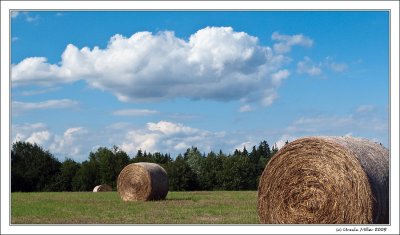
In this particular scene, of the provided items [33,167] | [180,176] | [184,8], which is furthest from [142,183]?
[33,167]

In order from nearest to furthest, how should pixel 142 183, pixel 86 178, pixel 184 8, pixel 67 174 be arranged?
pixel 184 8
pixel 142 183
pixel 67 174
pixel 86 178

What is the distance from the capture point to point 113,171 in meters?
56.9

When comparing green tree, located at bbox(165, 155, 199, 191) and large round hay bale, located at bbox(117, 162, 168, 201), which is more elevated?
large round hay bale, located at bbox(117, 162, 168, 201)

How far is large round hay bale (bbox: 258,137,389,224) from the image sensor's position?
10.1 m

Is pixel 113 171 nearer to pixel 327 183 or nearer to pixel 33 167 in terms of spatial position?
pixel 33 167

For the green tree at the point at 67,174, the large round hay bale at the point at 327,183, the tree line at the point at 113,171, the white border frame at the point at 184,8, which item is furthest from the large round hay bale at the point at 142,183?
the green tree at the point at 67,174

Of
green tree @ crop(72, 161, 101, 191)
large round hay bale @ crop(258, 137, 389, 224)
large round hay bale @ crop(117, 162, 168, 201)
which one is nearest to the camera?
large round hay bale @ crop(258, 137, 389, 224)

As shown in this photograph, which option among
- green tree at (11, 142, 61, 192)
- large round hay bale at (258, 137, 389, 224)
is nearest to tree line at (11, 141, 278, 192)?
green tree at (11, 142, 61, 192)

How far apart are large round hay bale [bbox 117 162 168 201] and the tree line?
93.1 ft

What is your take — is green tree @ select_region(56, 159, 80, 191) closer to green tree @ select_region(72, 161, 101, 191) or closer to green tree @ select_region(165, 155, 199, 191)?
green tree @ select_region(72, 161, 101, 191)

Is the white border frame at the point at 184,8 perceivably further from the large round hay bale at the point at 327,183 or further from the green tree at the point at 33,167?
the green tree at the point at 33,167

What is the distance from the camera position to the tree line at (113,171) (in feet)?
170

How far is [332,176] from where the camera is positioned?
10523mm

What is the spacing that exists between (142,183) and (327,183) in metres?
12.6
